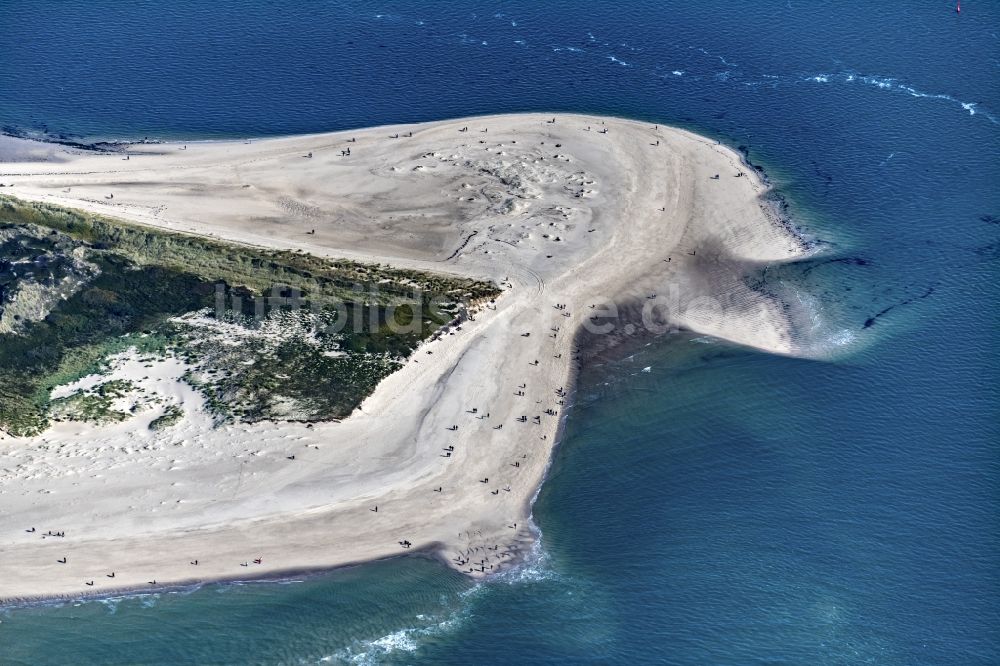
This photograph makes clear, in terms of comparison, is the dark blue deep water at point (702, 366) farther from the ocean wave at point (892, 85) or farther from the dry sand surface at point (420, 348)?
the dry sand surface at point (420, 348)

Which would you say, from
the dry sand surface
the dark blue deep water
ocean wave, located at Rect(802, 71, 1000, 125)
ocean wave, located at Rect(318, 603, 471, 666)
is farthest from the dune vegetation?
ocean wave, located at Rect(802, 71, 1000, 125)

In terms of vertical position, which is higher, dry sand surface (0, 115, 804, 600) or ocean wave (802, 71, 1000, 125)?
ocean wave (802, 71, 1000, 125)

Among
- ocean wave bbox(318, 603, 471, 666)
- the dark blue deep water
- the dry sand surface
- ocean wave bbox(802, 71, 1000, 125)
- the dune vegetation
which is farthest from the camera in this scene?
ocean wave bbox(802, 71, 1000, 125)

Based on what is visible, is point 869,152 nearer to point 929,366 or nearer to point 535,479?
point 929,366

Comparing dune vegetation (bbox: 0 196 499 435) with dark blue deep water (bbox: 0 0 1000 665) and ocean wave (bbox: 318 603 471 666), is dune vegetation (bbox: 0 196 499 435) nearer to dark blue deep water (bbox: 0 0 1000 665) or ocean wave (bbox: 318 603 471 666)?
dark blue deep water (bbox: 0 0 1000 665)

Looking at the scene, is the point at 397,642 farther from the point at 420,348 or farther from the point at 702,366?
the point at 702,366

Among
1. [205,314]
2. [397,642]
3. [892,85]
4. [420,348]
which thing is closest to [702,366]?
[420,348]
